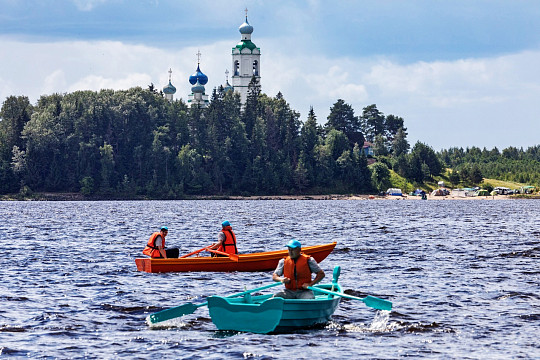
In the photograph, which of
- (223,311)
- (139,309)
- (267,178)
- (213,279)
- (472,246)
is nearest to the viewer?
(223,311)

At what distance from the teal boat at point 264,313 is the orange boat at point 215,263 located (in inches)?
502

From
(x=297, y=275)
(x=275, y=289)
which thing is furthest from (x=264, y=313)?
(x=275, y=289)

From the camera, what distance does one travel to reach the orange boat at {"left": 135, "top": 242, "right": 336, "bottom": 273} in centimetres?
3475

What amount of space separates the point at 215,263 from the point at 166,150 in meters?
129

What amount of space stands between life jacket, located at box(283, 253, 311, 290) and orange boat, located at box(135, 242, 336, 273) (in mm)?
12406

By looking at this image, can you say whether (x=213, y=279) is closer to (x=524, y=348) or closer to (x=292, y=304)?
(x=292, y=304)

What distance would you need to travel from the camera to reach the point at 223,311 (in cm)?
2162

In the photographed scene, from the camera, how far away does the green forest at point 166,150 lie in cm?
15750

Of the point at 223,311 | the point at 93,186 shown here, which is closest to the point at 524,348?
the point at 223,311

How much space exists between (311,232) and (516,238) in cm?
1540

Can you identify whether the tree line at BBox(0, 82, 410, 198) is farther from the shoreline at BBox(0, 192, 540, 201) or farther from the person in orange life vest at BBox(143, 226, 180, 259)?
Result: the person in orange life vest at BBox(143, 226, 180, 259)

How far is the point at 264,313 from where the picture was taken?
21453mm

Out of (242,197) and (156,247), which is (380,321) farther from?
(242,197)

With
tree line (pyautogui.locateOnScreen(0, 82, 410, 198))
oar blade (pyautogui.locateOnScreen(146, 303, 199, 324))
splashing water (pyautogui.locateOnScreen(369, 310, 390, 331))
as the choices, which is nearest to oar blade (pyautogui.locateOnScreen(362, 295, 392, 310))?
splashing water (pyautogui.locateOnScreen(369, 310, 390, 331))
